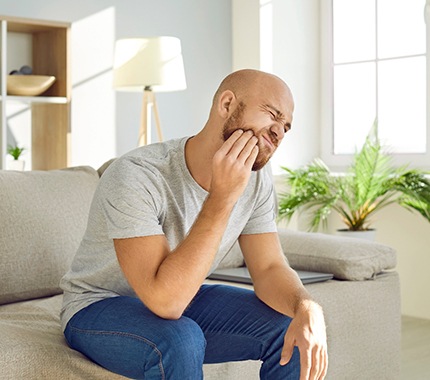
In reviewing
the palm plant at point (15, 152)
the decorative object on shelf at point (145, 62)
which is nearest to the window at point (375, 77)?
the decorative object on shelf at point (145, 62)

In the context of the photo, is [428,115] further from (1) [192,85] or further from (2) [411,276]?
(1) [192,85]

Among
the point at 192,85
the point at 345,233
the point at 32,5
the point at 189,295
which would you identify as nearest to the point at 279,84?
the point at 189,295

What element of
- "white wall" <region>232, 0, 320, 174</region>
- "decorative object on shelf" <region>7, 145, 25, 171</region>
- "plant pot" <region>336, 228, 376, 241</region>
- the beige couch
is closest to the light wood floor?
the beige couch

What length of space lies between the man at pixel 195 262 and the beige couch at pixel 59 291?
0.12 metres

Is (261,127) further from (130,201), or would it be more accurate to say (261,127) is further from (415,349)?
(415,349)

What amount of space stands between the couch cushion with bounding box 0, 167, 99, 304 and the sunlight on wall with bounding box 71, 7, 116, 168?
191cm

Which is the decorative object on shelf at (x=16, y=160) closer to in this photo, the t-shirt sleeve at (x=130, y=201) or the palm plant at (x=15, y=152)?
the palm plant at (x=15, y=152)

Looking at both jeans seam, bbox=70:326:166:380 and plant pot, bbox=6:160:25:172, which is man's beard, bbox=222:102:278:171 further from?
plant pot, bbox=6:160:25:172

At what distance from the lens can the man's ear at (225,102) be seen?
211 centimetres

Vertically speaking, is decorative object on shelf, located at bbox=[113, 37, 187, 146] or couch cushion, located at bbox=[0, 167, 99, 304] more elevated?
decorative object on shelf, located at bbox=[113, 37, 187, 146]

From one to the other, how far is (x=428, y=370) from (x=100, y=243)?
201 cm

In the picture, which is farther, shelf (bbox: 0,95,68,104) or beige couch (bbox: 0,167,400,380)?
shelf (bbox: 0,95,68,104)

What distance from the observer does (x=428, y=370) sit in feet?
11.9

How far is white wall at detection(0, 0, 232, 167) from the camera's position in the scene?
4.75m
